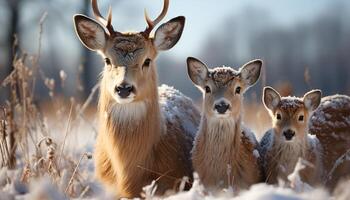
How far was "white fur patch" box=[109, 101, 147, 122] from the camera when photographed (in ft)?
22.0

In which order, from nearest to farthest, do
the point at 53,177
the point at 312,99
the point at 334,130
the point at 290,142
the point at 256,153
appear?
the point at 53,177 → the point at 290,142 → the point at 256,153 → the point at 312,99 → the point at 334,130

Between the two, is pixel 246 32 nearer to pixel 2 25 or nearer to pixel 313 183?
pixel 2 25

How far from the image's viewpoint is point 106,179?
7074 mm

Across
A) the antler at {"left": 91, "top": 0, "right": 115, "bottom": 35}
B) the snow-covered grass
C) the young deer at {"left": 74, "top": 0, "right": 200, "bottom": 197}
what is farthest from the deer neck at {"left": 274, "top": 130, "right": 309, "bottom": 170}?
the antler at {"left": 91, "top": 0, "right": 115, "bottom": 35}

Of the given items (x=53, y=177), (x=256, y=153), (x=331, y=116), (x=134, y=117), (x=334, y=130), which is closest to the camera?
(x=53, y=177)

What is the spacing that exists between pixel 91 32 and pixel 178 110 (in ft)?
4.59

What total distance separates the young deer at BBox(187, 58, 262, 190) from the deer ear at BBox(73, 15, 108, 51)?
1.21 m

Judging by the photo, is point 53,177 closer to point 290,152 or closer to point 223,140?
point 223,140

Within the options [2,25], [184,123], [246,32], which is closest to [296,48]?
[246,32]

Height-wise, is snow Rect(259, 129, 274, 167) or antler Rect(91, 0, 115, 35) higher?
antler Rect(91, 0, 115, 35)

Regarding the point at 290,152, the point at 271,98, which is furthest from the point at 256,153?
the point at 271,98

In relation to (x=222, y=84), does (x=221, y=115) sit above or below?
below

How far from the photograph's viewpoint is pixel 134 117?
6773 mm

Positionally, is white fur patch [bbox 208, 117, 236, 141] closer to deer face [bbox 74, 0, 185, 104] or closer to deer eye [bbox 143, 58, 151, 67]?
deer face [bbox 74, 0, 185, 104]
